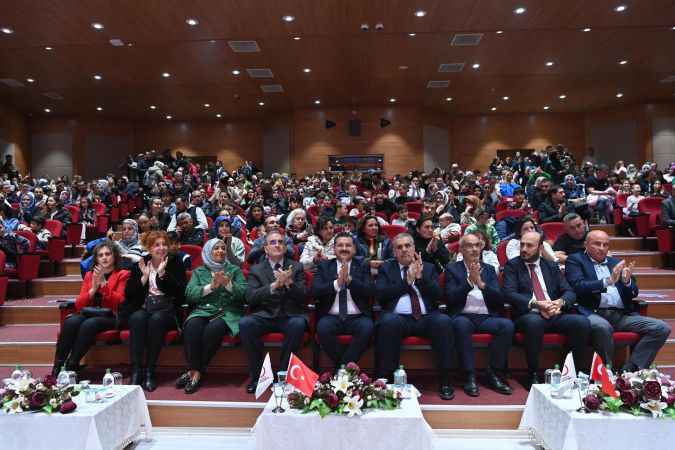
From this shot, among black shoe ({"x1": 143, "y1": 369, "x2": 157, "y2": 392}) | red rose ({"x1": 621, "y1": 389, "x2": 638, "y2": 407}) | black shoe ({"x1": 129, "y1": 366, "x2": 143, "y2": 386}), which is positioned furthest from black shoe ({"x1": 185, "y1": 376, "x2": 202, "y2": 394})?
red rose ({"x1": 621, "y1": 389, "x2": 638, "y2": 407})

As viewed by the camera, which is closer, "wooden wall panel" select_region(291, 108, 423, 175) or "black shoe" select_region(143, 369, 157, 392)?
"black shoe" select_region(143, 369, 157, 392)

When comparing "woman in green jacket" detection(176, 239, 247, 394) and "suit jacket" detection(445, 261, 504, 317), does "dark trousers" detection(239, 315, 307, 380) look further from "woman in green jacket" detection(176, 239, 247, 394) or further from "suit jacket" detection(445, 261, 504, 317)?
"suit jacket" detection(445, 261, 504, 317)

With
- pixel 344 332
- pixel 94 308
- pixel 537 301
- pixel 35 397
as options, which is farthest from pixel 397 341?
pixel 94 308

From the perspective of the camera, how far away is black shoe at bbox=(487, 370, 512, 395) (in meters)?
2.90

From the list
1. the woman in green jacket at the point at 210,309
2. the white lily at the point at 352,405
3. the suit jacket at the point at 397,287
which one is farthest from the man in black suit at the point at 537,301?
the woman in green jacket at the point at 210,309

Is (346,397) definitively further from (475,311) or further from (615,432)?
(475,311)

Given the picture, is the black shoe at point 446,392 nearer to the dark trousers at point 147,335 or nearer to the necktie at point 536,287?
the necktie at point 536,287

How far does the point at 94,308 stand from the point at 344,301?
5.53 ft

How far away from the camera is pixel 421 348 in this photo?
10.7 feet

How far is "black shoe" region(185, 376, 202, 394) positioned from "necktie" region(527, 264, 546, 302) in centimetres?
223

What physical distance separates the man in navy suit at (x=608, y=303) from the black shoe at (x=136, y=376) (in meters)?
2.81

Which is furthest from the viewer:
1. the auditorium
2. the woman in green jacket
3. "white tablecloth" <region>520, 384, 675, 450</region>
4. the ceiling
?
the ceiling

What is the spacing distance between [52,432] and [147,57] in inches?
334

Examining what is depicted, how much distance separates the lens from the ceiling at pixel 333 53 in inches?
290
